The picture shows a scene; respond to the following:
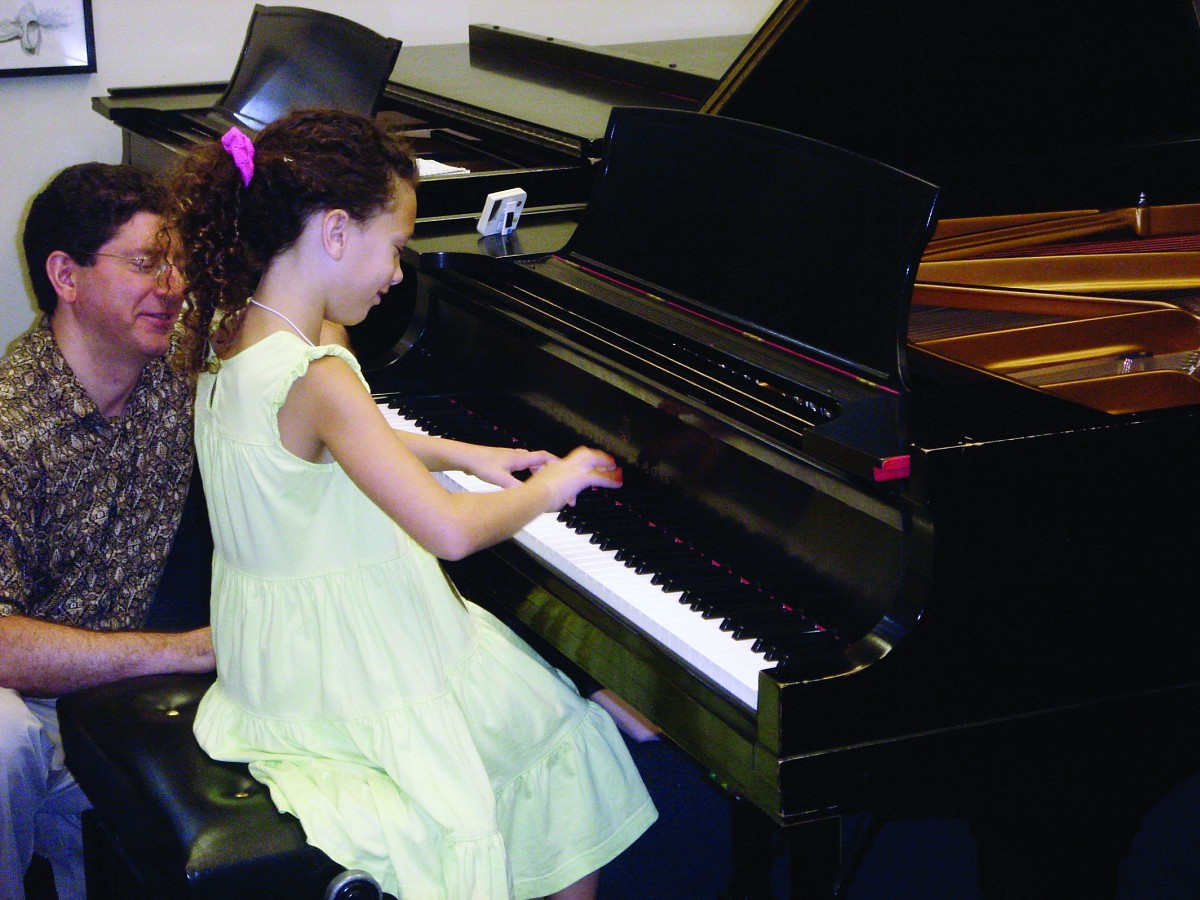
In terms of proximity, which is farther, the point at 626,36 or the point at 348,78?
the point at 626,36

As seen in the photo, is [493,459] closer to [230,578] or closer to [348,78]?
[230,578]

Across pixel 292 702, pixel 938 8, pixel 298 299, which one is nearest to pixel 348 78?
pixel 938 8

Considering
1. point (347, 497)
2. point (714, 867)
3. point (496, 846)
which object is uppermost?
point (347, 497)

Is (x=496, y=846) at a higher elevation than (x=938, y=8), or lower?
lower

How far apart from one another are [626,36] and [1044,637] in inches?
185

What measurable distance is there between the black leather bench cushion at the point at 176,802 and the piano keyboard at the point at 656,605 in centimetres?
54

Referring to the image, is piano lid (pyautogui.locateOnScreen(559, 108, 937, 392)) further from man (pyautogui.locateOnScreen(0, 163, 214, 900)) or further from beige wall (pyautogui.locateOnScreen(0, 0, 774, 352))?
beige wall (pyautogui.locateOnScreen(0, 0, 774, 352))


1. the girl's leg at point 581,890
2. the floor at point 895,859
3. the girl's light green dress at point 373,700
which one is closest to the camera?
the girl's light green dress at point 373,700

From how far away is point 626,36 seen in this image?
5961mm

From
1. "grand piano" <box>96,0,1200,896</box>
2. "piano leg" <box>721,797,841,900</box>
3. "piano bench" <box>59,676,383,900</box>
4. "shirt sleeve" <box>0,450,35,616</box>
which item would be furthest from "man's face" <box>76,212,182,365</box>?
"piano leg" <box>721,797,841,900</box>

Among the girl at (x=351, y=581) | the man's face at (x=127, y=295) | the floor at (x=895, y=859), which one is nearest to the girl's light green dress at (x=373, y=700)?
the girl at (x=351, y=581)

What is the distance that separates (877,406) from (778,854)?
1125 mm

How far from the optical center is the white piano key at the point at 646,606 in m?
1.78

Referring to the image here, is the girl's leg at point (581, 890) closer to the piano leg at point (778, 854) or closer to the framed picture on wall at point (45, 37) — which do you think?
the piano leg at point (778, 854)
